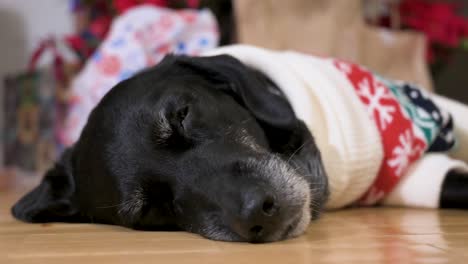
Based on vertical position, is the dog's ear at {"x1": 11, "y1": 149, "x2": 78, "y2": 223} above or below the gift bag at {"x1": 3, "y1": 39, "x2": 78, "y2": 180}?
above

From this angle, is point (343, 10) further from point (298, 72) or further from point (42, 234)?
point (42, 234)

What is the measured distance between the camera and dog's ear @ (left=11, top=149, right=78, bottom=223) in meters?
1.90

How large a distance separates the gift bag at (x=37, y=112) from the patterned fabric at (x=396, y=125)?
228cm

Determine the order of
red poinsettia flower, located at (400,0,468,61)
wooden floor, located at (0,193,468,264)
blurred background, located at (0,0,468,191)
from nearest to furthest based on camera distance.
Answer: wooden floor, located at (0,193,468,264) → blurred background, located at (0,0,468,191) → red poinsettia flower, located at (400,0,468,61)

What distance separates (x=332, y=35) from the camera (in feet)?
12.5

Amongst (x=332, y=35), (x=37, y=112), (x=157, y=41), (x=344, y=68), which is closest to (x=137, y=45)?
(x=157, y=41)

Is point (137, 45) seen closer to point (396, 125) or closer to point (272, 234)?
point (396, 125)

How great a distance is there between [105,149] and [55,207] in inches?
16.3

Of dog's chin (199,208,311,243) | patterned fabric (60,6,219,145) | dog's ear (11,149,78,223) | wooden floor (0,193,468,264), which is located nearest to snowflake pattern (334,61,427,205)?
wooden floor (0,193,468,264)

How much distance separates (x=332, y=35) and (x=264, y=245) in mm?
2675

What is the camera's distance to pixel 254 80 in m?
1.88

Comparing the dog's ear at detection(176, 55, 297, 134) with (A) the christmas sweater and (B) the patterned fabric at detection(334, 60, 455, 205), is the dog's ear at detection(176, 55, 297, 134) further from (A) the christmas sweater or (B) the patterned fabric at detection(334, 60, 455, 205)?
(B) the patterned fabric at detection(334, 60, 455, 205)

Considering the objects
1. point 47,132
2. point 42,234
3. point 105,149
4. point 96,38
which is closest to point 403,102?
point 105,149

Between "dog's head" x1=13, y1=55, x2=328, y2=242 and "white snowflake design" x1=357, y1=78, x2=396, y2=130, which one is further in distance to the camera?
"white snowflake design" x1=357, y1=78, x2=396, y2=130
